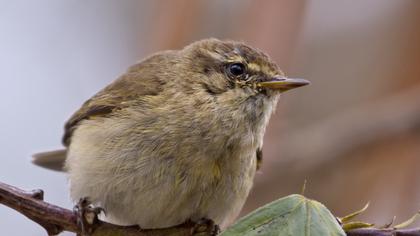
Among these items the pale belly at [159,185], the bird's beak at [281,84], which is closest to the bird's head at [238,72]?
the bird's beak at [281,84]

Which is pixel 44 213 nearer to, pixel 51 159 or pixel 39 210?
pixel 39 210

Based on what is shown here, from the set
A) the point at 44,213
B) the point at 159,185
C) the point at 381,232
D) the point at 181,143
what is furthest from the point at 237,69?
the point at 381,232

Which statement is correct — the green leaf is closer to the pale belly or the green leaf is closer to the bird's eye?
the pale belly

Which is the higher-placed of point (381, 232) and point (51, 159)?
point (381, 232)

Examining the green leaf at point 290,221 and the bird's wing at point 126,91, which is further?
the bird's wing at point 126,91

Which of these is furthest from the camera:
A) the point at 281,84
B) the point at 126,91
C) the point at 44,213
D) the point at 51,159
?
the point at 51,159

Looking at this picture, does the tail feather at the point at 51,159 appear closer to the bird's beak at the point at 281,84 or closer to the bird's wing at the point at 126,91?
the bird's wing at the point at 126,91

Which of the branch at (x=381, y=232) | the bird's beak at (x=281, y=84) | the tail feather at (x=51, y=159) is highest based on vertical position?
the bird's beak at (x=281, y=84)

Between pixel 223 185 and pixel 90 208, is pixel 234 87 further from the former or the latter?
pixel 90 208
